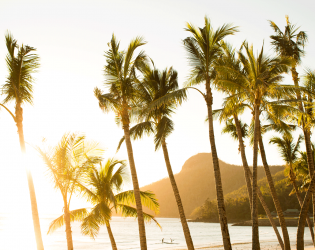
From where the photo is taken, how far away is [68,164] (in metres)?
9.26

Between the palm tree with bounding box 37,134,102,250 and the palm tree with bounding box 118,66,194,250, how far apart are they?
2145mm

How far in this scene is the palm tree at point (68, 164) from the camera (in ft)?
29.5

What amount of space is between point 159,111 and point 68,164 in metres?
4.54

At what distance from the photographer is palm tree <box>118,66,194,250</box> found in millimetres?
11391

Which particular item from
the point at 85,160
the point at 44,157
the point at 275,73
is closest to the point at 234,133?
the point at 275,73

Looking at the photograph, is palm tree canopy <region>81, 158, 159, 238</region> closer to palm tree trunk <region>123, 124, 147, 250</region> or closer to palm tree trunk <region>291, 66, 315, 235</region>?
palm tree trunk <region>123, 124, 147, 250</region>

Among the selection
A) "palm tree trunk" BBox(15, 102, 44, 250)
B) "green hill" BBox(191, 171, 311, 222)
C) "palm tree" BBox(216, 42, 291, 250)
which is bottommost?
"green hill" BBox(191, 171, 311, 222)

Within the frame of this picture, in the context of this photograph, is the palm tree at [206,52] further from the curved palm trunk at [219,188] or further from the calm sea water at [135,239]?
the calm sea water at [135,239]

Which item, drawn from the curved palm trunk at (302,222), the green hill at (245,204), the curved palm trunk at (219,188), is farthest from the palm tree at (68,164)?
the green hill at (245,204)

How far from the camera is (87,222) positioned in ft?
35.0

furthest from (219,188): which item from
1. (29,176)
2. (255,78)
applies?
(29,176)

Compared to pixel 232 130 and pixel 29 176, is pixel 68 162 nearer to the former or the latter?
pixel 29 176

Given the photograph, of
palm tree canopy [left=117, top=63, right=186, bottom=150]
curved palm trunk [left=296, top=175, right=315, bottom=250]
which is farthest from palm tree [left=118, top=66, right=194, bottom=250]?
curved palm trunk [left=296, top=175, right=315, bottom=250]

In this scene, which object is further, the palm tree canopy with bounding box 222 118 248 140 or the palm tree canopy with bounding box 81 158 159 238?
the palm tree canopy with bounding box 222 118 248 140
